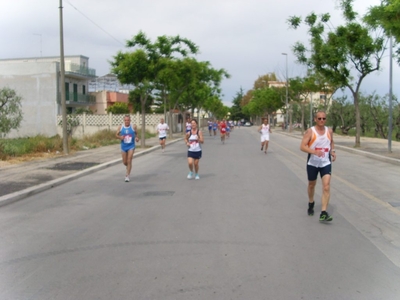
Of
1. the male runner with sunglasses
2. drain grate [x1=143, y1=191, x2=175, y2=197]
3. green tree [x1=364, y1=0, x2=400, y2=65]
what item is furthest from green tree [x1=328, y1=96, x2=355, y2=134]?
the male runner with sunglasses

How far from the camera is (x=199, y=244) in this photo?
20.9 ft

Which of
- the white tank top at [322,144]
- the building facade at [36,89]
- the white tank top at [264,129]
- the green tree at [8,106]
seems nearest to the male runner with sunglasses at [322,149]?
the white tank top at [322,144]

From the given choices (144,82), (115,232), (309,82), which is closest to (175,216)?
(115,232)

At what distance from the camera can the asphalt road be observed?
4840 millimetres

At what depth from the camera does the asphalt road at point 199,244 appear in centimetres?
484

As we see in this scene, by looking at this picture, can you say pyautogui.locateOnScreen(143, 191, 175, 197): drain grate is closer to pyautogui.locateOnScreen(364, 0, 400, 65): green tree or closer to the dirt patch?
the dirt patch

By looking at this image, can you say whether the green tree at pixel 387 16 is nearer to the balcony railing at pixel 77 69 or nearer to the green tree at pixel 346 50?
the green tree at pixel 346 50

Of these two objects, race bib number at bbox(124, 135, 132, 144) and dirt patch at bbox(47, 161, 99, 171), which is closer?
race bib number at bbox(124, 135, 132, 144)

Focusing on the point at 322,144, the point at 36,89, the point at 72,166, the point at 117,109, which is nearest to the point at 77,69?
the point at 36,89

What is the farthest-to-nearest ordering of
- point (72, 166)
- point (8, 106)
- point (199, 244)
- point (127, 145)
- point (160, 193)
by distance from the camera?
point (8, 106) → point (72, 166) → point (127, 145) → point (160, 193) → point (199, 244)

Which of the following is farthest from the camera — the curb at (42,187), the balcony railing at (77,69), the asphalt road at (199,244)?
the balcony railing at (77,69)

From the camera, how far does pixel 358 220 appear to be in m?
7.88

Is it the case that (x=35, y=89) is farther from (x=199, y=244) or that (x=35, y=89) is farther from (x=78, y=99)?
(x=199, y=244)

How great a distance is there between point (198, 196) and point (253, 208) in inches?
66.6
